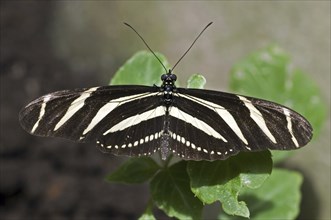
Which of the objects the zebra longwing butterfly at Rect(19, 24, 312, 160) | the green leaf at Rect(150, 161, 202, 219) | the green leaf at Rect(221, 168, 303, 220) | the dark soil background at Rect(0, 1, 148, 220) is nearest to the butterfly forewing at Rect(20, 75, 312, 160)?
the zebra longwing butterfly at Rect(19, 24, 312, 160)

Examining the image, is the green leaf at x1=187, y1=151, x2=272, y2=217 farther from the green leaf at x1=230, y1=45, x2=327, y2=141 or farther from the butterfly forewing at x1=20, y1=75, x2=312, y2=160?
the green leaf at x1=230, y1=45, x2=327, y2=141

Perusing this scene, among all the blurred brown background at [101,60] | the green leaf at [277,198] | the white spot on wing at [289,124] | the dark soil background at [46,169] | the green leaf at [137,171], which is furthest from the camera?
the dark soil background at [46,169]

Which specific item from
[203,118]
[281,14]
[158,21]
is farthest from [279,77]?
[158,21]

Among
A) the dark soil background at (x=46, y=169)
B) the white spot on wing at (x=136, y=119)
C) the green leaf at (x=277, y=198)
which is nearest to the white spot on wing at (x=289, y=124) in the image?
the white spot on wing at (x=136, y=119)

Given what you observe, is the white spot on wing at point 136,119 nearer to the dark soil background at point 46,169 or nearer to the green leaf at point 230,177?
the green leaf at point 230,177

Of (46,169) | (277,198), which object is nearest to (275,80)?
(277,198)

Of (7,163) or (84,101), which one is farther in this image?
(7,163)

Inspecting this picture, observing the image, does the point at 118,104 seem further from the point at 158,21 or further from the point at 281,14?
the point at 158,21
